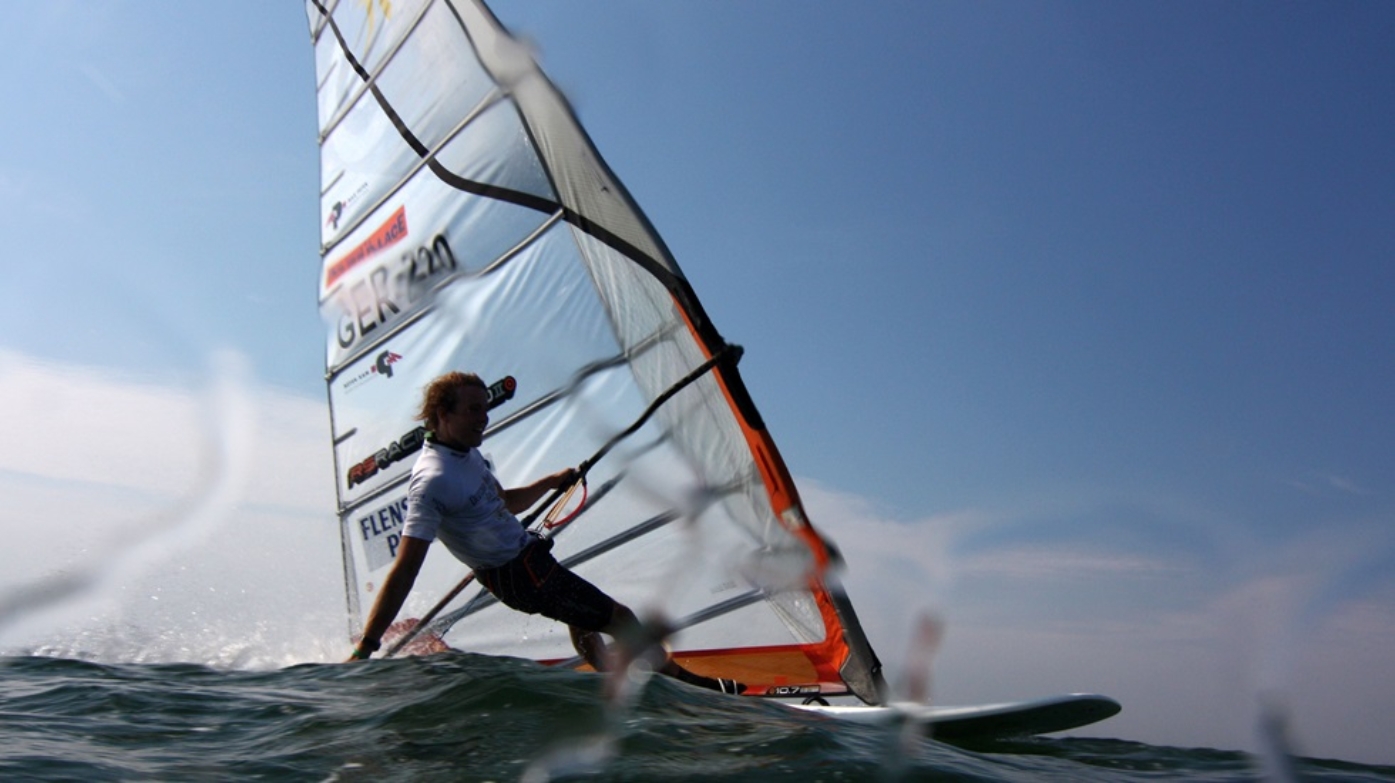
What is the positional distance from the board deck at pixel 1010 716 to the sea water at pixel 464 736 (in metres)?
0.07

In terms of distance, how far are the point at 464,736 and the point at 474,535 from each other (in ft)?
4.04

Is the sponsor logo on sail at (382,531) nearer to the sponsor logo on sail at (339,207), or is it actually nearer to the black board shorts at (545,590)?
the black board shorts at (545,590)

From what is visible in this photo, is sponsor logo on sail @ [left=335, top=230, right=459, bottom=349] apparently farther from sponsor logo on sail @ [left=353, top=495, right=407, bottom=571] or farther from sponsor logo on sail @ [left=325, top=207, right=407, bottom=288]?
sponsor logo on sail @ [left=353, top=495, right=407, bottom=571]

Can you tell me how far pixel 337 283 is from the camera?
576cm

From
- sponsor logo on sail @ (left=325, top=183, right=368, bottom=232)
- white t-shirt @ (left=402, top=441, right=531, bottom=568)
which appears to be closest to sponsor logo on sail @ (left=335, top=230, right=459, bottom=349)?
sponsor logo on sail @ (left=325, top=183, right=368, bottom=232)

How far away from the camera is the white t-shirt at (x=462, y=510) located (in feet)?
10.7

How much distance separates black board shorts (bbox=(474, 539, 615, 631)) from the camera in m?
3.46

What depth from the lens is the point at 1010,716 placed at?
338cm

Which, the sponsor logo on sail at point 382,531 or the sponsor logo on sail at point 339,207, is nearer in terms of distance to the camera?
the sponsor logo on sail at point 382,531

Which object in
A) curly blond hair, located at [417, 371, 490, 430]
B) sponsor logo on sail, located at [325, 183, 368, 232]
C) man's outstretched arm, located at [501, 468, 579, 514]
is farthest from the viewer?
sponsor logo on sail, located at [325, 183, 368, 232]

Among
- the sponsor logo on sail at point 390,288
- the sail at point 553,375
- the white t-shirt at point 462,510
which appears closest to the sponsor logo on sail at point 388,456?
the sail at point 553,375

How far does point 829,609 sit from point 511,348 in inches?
73.1

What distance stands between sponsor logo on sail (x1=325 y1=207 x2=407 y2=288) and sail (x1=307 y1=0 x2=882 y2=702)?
0.02m

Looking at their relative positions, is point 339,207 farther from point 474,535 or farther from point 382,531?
point 474,535
